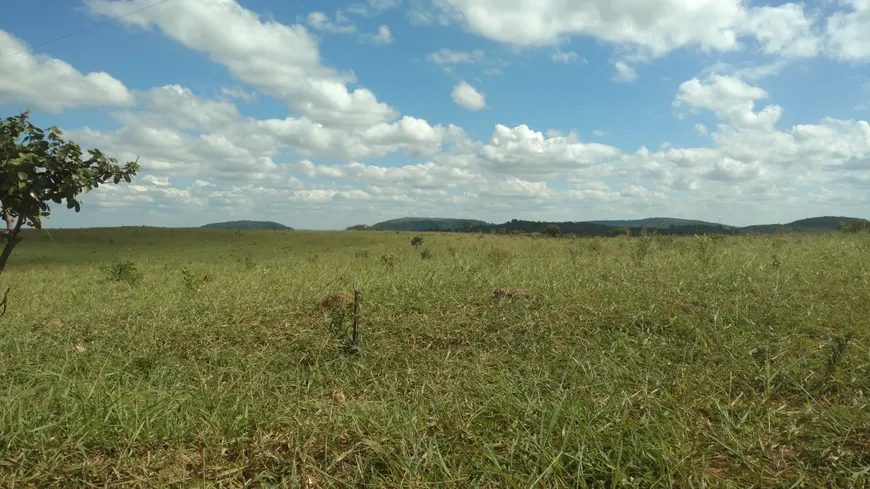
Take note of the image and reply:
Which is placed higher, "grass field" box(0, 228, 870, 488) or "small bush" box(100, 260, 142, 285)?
"small bush" box(100, 260, 142, 285)

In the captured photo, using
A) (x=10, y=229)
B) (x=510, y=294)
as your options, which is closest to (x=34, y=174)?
(x=10, y=229)

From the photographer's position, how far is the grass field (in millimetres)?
2787

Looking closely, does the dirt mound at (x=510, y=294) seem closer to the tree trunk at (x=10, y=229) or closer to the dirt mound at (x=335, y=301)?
the dirt mound at (x=335, y=301)

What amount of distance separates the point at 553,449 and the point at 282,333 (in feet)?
12.8

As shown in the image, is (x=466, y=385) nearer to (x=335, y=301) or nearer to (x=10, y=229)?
(x=335, y=301)

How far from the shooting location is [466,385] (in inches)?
157

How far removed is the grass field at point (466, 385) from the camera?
110 inches

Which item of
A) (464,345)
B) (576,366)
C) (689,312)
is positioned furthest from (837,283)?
(464,345)

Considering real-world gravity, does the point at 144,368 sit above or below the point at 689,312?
below

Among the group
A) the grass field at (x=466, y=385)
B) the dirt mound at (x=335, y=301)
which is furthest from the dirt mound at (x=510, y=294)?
the dirt mound at (x=335, y=301)

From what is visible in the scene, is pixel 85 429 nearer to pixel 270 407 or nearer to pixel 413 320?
pixel 270 407

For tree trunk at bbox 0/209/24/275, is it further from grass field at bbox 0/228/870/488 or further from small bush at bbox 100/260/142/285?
small bush at bbox 100/260/142/285

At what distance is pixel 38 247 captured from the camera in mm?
37375

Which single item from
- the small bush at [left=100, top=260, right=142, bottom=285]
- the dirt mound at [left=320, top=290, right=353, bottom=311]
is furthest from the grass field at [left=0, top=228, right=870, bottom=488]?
the small bush at [left=100, top=260, right=142, bottom=285]
